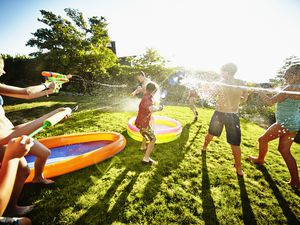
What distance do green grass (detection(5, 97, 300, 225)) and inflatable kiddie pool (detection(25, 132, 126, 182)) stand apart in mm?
184

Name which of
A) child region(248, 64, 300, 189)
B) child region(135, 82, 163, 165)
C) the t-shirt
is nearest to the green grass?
child region(135, 82, 163, 165)

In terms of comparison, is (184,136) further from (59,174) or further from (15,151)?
(15,151)

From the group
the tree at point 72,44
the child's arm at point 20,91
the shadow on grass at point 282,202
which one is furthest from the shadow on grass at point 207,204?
the tree at point 72,44

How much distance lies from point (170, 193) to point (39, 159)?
2542 mm

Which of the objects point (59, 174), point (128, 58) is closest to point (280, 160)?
point (59, 174)

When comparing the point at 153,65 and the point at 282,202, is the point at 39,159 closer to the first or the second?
the point at 282,202

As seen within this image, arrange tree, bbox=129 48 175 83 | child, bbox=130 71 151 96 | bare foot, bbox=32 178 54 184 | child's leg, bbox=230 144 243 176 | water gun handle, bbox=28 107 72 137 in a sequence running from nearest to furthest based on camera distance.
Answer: water gun handle, bbox=28 107 72 137
bare foot, bbox=32 178 54 184
child's leg, bbox=230 144 243 176
child, bbox=130 71 151 96
tree, bbox=129 48 175 83

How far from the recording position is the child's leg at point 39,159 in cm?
289

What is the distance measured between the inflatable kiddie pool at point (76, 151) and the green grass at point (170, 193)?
0.60 ft

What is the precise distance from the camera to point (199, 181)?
3.73 metres

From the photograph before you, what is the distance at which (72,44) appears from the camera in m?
13.5

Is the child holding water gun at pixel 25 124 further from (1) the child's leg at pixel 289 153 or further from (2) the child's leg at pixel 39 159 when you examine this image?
(1) the child's leg at pixel 289 153

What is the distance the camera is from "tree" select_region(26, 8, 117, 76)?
13.3 m

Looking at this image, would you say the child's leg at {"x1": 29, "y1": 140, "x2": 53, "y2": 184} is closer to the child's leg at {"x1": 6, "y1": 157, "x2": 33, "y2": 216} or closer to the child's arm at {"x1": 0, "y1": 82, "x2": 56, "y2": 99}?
the child's leg at {"x1": 6, "y1": 157, "x2": 33, "y2": 216}
